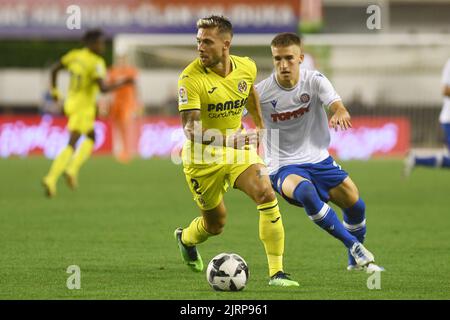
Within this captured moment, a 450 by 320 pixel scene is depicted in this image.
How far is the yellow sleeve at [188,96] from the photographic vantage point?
8031 millimetres

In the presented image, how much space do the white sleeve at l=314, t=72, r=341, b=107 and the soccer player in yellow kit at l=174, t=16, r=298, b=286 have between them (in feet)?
1.99

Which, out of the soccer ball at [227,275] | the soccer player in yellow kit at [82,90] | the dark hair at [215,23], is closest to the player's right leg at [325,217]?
the soccer ball at [227,275]

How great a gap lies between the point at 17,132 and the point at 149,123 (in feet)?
10.9

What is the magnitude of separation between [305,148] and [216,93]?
51.5 inches

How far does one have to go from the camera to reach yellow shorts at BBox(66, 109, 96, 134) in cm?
1658

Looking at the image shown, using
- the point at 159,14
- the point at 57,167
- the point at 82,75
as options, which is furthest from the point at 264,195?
the point at 159,14

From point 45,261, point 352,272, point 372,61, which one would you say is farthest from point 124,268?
point 372,61

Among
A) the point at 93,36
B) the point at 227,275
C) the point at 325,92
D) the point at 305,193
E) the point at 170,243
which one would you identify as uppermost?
the point at 93,36

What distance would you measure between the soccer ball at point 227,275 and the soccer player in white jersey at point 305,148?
3.47 feet

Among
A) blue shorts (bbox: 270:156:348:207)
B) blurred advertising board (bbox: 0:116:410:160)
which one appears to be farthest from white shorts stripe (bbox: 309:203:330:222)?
blurred advertising board (bbox: 0:116:410:160)

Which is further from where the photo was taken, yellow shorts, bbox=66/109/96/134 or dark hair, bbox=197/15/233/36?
yellow shorts, bbox=66/109/96/134

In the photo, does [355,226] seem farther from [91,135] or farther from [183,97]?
[91,135]

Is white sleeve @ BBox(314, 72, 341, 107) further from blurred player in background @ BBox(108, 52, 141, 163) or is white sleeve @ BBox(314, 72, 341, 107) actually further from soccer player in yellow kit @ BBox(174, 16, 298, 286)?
blurred player in background @ BBox(108, 52, 141, 163)

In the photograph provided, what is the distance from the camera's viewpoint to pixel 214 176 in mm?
8375
